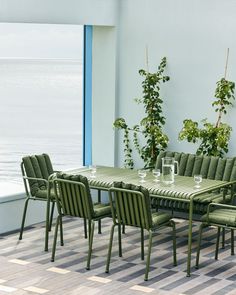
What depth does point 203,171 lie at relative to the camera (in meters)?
9.99

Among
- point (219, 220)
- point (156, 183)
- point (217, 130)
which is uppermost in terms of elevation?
Result: point (217, 130)

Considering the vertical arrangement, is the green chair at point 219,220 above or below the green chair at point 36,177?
below

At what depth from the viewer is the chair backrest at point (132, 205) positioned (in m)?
8.03

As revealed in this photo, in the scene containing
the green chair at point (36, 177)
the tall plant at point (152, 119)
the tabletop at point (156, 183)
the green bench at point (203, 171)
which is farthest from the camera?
the tall plant at point (152, 119)

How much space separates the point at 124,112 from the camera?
37.7 ft

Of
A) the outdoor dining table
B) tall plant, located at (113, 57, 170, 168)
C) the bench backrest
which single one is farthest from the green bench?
tall plant, located at (113, 57, 170, 168)

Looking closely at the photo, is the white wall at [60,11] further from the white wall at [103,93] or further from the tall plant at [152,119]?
the tall plant at [152,119]

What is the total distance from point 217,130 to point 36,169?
89.0 inches

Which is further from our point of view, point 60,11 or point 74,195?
point 60,11

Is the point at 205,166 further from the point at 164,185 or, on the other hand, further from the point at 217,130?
the point at 164,185

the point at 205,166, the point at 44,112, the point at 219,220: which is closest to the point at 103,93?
the point at 44,112

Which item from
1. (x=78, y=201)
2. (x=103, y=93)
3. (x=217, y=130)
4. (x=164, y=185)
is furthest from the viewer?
(x=103, y=93)

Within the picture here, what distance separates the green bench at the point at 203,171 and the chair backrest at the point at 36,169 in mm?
1346

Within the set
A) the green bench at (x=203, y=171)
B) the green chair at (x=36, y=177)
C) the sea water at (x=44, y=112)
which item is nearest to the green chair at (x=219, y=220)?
the green bench at (x=203, y=171)
